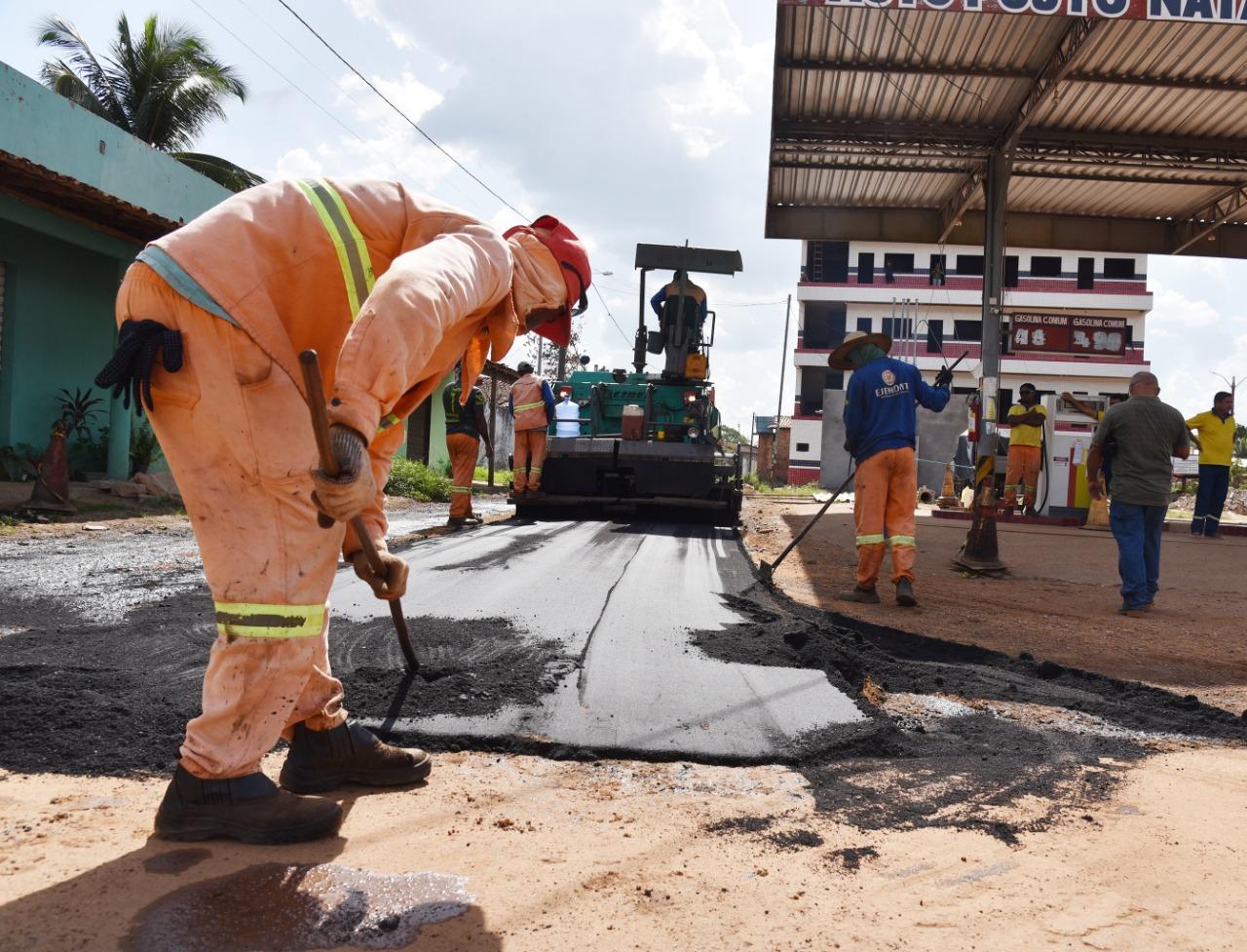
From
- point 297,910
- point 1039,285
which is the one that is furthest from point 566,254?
point 1039,285

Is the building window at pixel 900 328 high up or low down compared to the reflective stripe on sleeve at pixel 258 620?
up

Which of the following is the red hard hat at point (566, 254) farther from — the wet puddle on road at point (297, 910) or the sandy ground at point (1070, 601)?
the sandy ground at point (1070, 601)

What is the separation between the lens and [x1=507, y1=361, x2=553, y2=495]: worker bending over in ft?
33.0

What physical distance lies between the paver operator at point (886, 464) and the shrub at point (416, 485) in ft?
32.6

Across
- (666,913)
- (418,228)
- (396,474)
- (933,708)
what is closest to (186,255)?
(418,228)

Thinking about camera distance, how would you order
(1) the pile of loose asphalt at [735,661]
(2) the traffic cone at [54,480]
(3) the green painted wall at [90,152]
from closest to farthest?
(1) the pile of loose asphalt at [735,661] → (2) the traffic cone at [54,480] → (3) the green painted wall at [90,152]

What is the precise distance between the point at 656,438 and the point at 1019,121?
5331 mm

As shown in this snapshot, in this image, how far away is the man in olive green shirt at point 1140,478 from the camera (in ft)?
20.4

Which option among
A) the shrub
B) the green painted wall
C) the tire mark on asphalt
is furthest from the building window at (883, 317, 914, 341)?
the green painted wall

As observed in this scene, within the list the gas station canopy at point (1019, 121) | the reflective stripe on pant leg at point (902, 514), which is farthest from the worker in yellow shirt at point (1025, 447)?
the reflective stripe on pant leg at point (902, 514)

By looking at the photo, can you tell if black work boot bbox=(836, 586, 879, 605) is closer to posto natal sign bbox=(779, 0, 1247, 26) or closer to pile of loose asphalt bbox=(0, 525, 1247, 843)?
pile of loose asphalt bbox=(0, 525, 1247, 843)

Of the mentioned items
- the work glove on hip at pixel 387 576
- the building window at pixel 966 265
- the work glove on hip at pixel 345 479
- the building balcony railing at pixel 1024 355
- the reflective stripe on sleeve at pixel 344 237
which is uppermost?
the building window at pixel 966 265

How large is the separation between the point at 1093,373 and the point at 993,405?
36.0 metres

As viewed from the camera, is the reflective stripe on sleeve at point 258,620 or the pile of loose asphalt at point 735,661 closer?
the reflective stripe on sleeve at point 258,620
